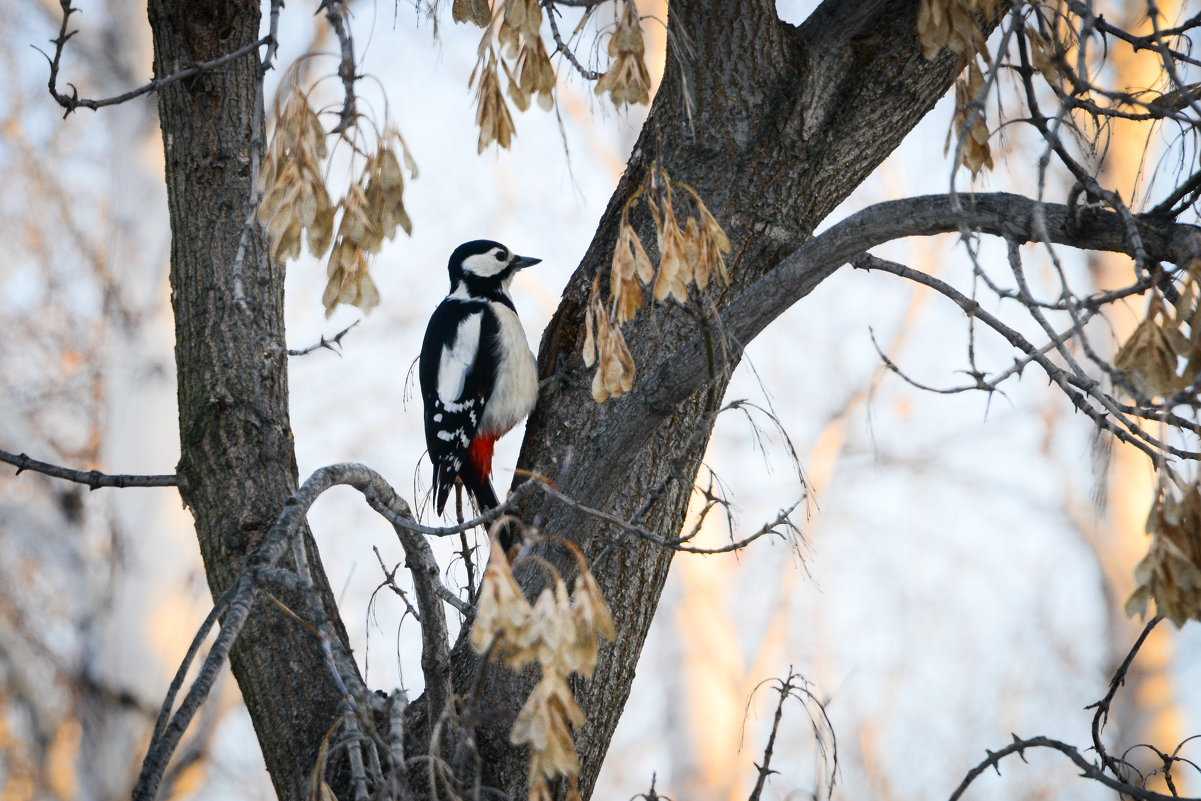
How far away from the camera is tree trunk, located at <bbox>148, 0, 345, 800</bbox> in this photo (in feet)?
6.58

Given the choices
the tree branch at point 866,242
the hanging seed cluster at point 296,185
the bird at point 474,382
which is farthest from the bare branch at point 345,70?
the bird at point 474,382

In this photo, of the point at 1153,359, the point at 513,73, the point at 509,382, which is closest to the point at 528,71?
the point at 513,73

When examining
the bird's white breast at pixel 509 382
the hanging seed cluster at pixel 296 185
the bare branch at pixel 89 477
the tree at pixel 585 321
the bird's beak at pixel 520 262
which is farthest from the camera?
the bird's beak at pixel 520 262

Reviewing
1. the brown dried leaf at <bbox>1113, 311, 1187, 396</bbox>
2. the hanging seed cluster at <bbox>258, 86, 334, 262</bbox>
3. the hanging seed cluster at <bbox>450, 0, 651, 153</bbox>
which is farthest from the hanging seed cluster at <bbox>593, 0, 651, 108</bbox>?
the brown dried leaf at <bbox>1113, 311, 1187, 396</bbox>

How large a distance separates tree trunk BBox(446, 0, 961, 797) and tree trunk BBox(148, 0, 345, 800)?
332mm

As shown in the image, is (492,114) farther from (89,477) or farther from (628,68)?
(89,477)

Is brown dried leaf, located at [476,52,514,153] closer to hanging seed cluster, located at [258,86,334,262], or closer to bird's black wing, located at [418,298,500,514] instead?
hanging seed cluster, located at [258,86,334,262]

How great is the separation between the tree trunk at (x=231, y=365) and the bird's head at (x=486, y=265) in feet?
4.37

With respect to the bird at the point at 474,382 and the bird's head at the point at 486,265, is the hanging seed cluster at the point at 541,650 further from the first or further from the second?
the bird's head at the point at 486,265

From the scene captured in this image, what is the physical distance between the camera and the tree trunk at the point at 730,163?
83.5 inches

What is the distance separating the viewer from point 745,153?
217cm

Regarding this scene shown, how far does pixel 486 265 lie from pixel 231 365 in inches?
61.2

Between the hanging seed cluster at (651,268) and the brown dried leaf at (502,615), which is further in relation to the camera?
the hanging seed cluster at (651,268)

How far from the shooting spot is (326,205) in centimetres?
127
